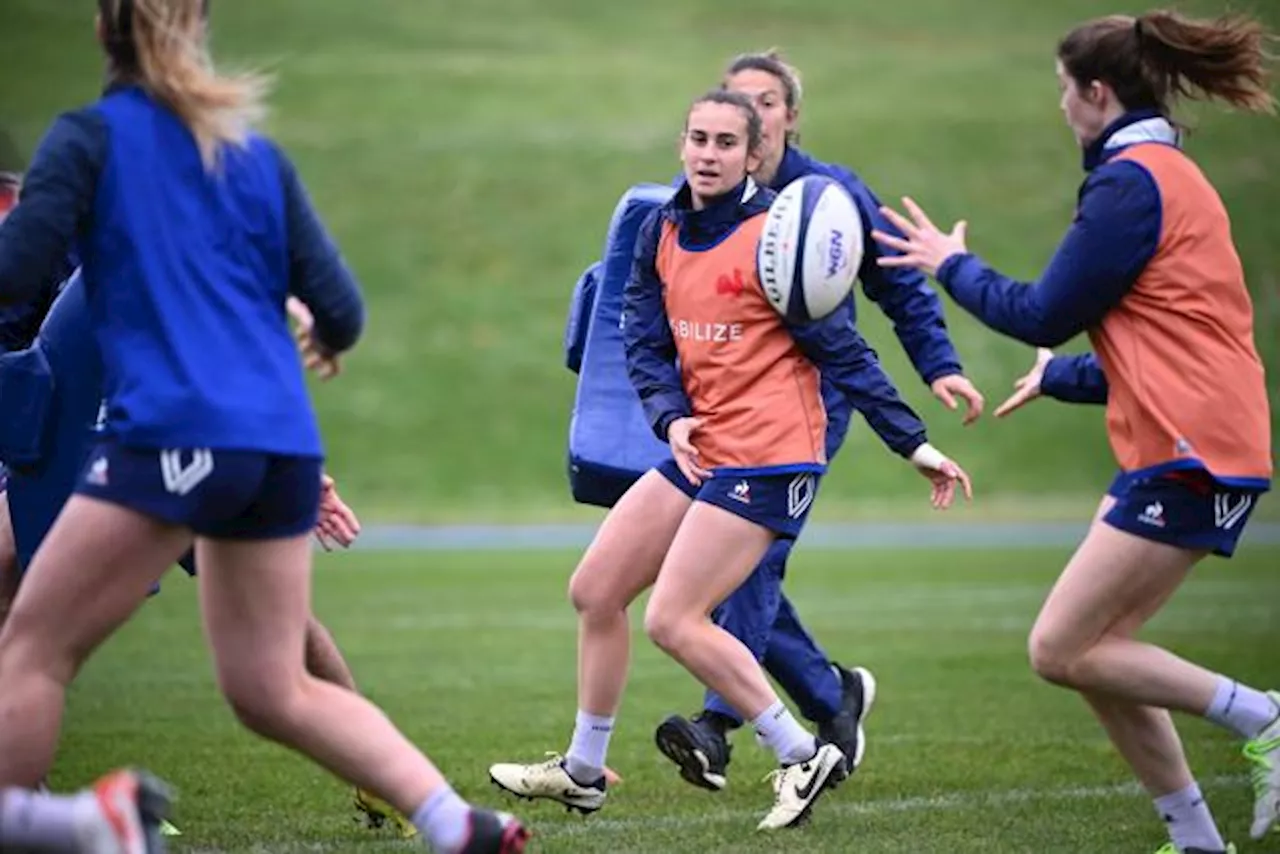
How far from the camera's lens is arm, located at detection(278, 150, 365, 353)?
4.98 metres

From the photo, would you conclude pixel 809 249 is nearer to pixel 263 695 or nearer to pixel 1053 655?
pixel 1053 655

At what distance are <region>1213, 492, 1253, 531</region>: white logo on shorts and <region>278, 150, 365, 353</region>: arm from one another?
223 cm

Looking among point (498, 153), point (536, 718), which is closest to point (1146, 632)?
point (536, 718)

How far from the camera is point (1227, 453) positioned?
18.2 feet

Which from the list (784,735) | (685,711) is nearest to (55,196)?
(784,735)

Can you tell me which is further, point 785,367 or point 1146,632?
point 1146,632

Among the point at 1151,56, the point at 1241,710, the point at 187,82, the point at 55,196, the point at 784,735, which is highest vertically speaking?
the point at 1151,56

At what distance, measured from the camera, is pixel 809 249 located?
20.6 feet

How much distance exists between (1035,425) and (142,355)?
24.3 metres

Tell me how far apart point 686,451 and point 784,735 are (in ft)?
3.09

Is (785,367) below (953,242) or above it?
below

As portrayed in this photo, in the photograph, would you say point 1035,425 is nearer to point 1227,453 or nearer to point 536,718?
point 536,718

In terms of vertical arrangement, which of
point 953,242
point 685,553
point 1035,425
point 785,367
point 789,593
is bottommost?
point 1035,425

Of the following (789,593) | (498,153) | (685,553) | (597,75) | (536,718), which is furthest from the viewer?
(597,75)
